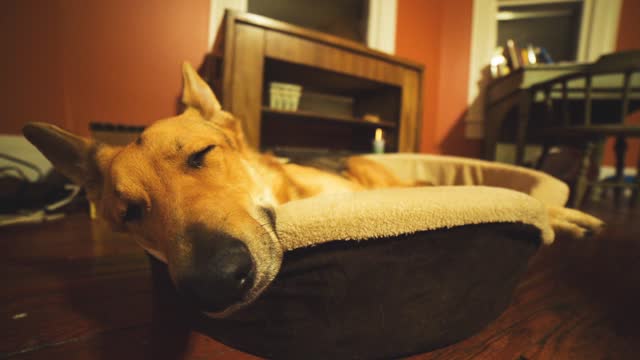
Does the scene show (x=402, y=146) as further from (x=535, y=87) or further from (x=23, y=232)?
(x=23, y=232)

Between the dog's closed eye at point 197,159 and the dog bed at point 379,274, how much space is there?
25cm

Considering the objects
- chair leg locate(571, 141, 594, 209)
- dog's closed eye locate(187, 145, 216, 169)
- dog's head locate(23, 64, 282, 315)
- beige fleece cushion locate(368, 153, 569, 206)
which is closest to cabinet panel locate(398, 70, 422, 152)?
beige fleece cushion locate(368, 153, 569, 206)

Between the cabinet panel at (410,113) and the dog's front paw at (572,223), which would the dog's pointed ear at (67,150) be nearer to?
the dog's front paw at (572,223)

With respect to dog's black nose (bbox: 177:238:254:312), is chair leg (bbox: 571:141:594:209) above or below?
above

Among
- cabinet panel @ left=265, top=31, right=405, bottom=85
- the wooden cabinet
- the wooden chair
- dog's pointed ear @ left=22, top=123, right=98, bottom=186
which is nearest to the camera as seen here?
dog's pointed ear @ left=22, top=123, right=98, bottom=186

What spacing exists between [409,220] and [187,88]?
757 mm

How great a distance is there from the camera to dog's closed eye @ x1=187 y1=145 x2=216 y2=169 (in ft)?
2.32

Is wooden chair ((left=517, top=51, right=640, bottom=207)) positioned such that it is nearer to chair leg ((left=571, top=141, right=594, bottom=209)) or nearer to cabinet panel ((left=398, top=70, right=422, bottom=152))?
chair leg ((left=571, top=141, right=594, bottom=209))

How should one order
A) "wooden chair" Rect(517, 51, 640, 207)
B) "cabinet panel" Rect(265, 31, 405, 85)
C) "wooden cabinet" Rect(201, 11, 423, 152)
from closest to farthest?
"wooden chair" Rect(517, 51, 640, 207)
"wooden cabinet" Rect(201, 11, 423, 152)
"cabinet panel" Rect(265, 31, 405, 85)

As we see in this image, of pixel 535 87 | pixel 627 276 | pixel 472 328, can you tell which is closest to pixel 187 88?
pixel 472 328

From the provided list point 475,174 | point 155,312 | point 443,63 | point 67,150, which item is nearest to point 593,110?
point 443,63

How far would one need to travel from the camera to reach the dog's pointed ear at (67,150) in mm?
824

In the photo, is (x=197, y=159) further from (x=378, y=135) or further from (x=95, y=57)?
(x=378, y=135)

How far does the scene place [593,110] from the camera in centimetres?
286
